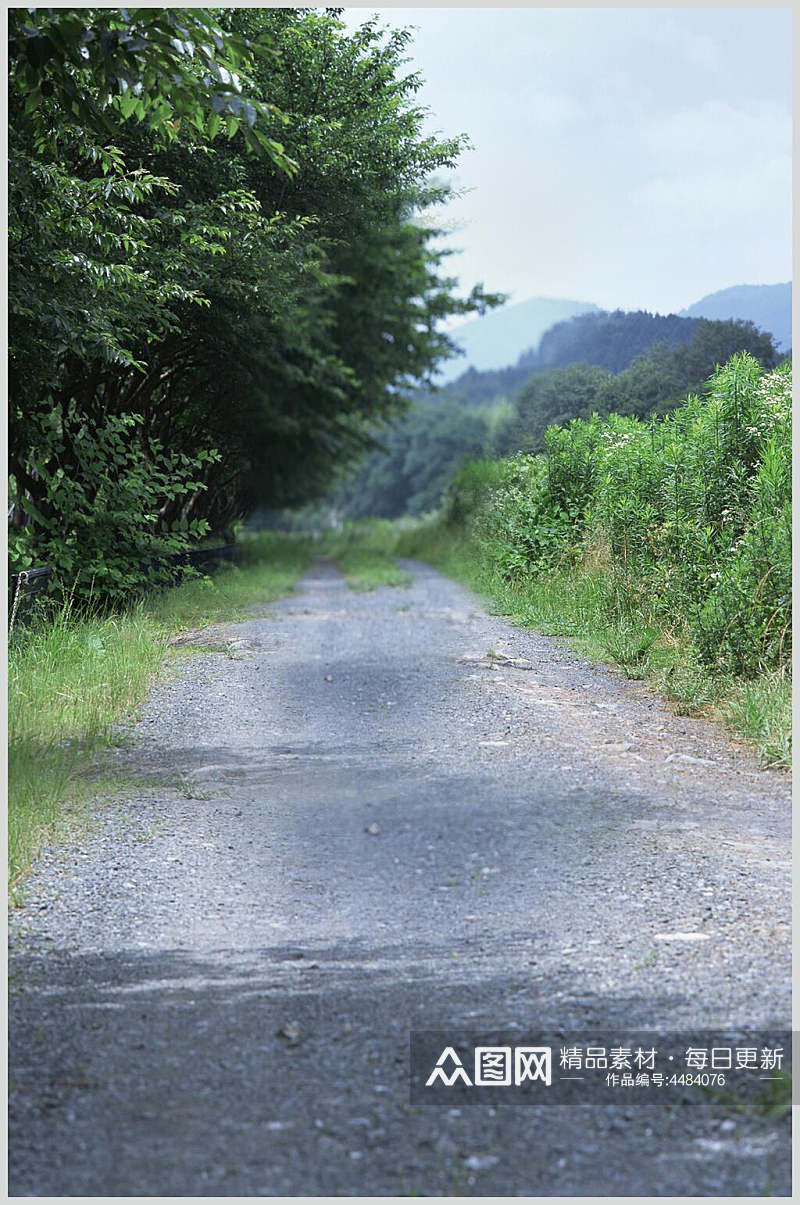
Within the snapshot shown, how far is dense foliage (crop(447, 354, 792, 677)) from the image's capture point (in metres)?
6.57

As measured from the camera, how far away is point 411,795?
501 cm

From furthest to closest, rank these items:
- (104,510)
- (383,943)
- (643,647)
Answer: (104,510), (643,647), (383,943)

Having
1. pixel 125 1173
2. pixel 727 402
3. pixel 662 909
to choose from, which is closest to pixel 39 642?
pixel 727 402

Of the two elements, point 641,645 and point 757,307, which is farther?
point 641,645

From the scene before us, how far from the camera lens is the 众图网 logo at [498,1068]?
2.91 m

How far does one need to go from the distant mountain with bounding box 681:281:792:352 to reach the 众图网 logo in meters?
4.65

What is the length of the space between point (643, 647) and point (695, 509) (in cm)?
94

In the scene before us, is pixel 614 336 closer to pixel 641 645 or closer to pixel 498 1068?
pixel 641 645

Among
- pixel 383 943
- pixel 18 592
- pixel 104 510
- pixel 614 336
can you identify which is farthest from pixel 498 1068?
pixel 104 510

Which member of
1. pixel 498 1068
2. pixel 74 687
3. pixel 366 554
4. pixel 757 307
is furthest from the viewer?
pixel 366 554

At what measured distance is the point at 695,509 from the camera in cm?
749

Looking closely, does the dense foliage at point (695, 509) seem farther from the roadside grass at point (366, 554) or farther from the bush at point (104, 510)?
the roadside grass at point (366, 554)

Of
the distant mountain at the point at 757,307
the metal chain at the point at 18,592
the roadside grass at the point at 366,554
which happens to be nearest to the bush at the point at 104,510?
the metal chain at the point at 18,592

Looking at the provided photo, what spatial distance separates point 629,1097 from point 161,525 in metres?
8.45
